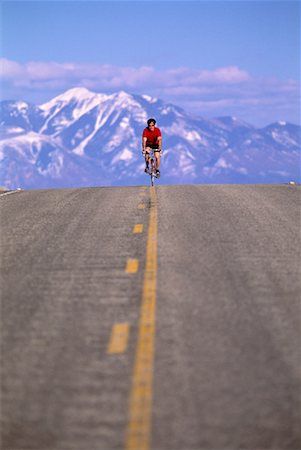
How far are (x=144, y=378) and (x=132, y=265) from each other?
14.9 ft

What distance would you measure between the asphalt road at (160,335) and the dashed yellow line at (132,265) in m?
0.02

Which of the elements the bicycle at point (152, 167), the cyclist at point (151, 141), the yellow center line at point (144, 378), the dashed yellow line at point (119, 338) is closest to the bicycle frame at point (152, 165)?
the bicycle at point (152, 167)

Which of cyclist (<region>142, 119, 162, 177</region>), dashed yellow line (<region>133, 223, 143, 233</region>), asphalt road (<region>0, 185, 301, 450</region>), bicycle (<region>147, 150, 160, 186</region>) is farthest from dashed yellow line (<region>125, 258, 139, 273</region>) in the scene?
bicycle (<region>147, 150, 160, 186</region>)

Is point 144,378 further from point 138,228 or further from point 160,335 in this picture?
point 138,228

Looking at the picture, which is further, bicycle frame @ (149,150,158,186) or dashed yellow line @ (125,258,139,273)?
bicycle frame @ (149,150,158,186)

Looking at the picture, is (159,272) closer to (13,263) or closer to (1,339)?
(13,263)

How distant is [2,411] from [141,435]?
3.58ft

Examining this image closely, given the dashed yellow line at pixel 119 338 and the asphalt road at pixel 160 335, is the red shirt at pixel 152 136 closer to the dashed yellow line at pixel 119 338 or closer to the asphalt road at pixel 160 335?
the asphalt road at pixel 160 335

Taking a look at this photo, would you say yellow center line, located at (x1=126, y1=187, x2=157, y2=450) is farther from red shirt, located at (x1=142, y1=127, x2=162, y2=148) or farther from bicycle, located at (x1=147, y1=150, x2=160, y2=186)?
bicycle, located at (x1=147, y1=150, x2=160, y2=186)

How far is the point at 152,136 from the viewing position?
80.3ft

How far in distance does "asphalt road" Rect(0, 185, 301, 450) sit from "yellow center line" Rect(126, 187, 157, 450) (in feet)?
0.13

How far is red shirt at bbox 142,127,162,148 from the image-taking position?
24.3 metres

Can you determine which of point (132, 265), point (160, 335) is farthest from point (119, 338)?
point (132, 265)

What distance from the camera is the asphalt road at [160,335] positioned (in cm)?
564
